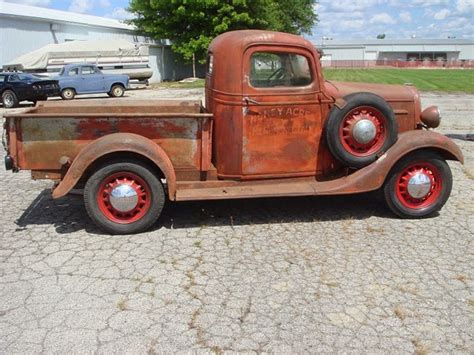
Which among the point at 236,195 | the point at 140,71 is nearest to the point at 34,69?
the point at 140,71

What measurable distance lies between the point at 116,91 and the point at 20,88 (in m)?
4.61

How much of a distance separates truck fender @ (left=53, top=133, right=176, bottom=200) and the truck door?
0.90m

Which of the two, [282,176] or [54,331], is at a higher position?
[282,176]

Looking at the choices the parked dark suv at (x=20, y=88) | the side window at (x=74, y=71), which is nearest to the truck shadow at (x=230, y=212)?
the parked dark suv at (x=20, y=88)

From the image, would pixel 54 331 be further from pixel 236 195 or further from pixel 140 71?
pixel 140 71

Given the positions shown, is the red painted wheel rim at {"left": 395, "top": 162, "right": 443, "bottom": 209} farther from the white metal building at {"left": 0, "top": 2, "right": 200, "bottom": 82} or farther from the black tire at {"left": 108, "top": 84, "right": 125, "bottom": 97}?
the white metal building at {"left": 0, "top": 2, "right": 200, "bottom": 82}

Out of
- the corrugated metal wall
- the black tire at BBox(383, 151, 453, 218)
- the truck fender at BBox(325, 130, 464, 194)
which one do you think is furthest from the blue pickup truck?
the black tire at BBox(383, 151, 453, 218)

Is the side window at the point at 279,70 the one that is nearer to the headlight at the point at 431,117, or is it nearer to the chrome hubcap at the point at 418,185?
the headlight at the point at 431,117

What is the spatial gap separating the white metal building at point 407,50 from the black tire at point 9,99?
77.4 meters

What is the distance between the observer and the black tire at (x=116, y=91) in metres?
21.6

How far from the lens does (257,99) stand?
4840 millimetres

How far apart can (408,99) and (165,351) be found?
396cm

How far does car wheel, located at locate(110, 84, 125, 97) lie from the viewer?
2159 cm

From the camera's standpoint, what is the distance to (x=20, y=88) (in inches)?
712
